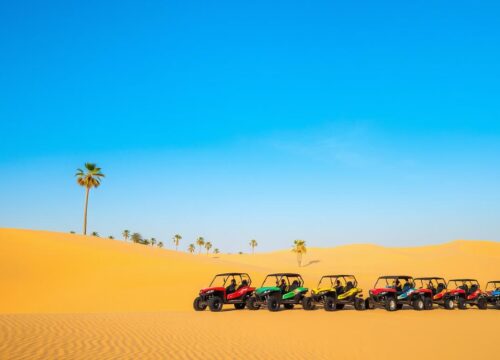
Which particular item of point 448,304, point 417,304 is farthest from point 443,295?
point 417,304

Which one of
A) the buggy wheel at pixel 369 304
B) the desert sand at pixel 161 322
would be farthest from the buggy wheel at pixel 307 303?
the buggy wheel at pixel 369 304

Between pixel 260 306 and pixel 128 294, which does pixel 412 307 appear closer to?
pixel 260 306

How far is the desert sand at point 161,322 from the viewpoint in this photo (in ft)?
32.3

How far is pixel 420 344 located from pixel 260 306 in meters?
10.5

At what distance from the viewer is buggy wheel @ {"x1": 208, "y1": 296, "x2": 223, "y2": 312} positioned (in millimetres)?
19569

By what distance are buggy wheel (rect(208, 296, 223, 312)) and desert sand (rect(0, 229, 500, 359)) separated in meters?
0.55

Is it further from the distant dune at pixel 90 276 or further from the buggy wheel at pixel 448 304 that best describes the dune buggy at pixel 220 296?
the buggy wheel at pixel 448 304

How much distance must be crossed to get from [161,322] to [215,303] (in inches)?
194

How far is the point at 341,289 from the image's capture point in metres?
20.9

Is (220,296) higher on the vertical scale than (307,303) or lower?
higher

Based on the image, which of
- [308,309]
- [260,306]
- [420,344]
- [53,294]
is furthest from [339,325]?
[53,294]

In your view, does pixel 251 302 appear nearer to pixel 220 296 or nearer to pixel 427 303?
pixel 220 296

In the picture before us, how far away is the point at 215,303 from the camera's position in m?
19.7

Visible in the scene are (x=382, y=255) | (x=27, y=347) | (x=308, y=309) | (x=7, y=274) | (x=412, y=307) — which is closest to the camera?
(x=27, y=347)
